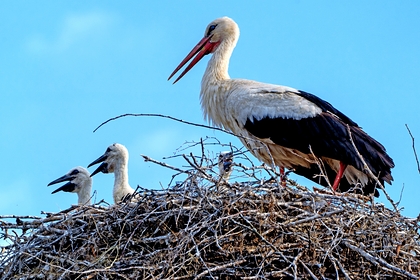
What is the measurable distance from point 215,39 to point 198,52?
205 mm

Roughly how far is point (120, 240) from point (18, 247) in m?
0.69

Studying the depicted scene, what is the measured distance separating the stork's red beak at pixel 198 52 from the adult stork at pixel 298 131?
0.65m

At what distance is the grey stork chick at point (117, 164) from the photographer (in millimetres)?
7482

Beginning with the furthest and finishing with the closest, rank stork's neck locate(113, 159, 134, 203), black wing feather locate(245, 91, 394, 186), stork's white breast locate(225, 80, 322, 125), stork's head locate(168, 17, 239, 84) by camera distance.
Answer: stork's head locate(168, 17, 239, 84)
stork's neck locate(113, 159, 134, 203)
stork's white breast locate(225, 80, 322, 125)
black wing feather locate(245, 91, 394, 186)

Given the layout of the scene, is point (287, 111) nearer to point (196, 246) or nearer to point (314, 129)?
point (314, 129)

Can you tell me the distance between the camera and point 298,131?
698cm

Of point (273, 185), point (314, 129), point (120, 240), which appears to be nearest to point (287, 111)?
point (314, 129)

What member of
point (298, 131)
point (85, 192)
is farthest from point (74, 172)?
point (298, 131)

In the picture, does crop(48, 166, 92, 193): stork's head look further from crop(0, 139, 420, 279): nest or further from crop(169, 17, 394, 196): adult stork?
crop(0, 139, 420, 279): nest

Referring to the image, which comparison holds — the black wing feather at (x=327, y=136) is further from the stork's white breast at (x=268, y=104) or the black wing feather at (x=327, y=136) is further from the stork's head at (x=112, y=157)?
the stork's head at (x=112, y=157)

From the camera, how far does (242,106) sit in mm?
7066

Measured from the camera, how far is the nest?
489cm

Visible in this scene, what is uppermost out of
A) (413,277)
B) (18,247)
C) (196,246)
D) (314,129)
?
(314,129)

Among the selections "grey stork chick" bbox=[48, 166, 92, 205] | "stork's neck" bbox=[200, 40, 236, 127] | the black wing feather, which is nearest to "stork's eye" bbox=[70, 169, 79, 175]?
"grey stork chick" bbox=[48, 166, 92, 205]
